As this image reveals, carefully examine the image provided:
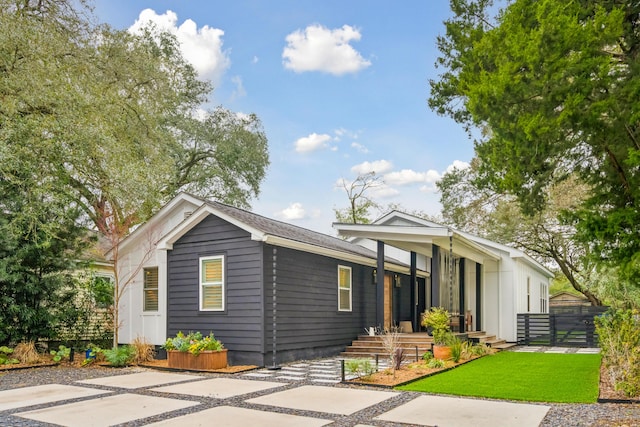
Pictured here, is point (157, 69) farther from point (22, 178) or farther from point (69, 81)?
point (22, 178)

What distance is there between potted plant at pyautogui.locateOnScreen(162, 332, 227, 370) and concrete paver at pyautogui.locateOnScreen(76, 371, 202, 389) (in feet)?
1.57

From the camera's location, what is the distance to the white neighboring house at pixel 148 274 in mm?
13047

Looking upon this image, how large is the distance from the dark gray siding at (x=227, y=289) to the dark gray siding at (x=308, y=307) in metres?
0.25

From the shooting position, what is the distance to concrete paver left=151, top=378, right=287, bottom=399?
7.96 metres

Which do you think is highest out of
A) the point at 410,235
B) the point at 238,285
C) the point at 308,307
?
the point at 410,235

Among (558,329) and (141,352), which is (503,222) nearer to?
(558,329)

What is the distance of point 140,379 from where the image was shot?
9.57 m

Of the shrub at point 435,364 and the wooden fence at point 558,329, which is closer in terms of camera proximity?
the shrub at point 435,364

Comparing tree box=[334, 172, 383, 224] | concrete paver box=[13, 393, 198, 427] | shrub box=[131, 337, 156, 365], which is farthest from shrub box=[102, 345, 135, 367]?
tree box=[334, 172, 383, 224]

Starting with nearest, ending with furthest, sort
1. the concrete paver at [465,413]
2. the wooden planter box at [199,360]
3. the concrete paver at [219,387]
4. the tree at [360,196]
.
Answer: the concrete paver at [465,413], the concrete paver at [219,387], the wooden planter box at [199,360], the tree at [360,196]

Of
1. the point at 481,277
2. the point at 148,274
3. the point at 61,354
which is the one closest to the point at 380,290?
the point at 481,277

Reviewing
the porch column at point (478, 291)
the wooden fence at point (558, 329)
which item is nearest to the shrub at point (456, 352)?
the porch column at point (478, 291)

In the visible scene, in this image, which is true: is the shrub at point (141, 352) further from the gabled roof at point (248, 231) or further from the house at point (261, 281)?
the gabled roof at point (248, 231)

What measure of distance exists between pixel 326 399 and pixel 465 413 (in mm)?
1910
